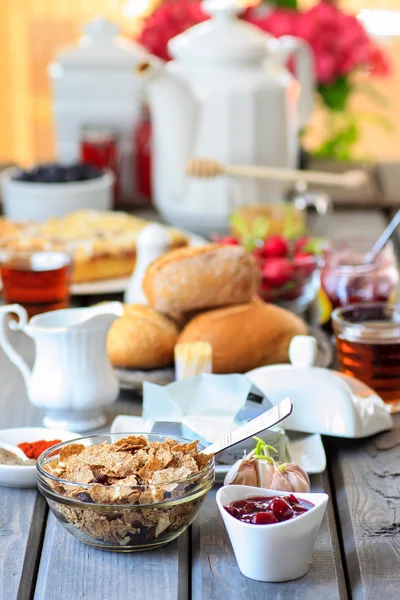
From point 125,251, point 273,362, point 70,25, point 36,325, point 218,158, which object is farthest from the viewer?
point 70,25

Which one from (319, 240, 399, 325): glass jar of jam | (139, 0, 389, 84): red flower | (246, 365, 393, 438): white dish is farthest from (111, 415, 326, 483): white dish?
(139, 0, 389, 84): red flower

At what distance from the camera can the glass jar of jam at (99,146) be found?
7.79 feet

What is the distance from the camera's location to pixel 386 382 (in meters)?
1.23

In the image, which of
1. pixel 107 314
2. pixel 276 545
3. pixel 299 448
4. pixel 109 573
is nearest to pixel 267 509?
pixel 276 545

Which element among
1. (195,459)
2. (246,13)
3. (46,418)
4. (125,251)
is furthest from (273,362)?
(246,13)

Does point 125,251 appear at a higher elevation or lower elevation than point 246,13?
lower

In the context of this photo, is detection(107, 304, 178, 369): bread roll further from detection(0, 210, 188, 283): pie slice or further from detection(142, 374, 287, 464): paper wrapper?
detection(0, 210, 188, 283): pie slice

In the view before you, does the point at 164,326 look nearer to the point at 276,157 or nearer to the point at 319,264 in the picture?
the point at 319,264

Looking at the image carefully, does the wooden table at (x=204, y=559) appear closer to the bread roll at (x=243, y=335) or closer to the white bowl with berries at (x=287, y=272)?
the bread roll at (x=243, y=335)

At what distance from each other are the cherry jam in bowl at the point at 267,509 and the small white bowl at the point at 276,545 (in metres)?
0.01

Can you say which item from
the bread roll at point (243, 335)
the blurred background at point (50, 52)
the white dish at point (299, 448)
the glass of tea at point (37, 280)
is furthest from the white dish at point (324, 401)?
the blurred background at point (50, 52)

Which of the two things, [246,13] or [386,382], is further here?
[246,13]

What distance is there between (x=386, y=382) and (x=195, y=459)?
16.2 inches

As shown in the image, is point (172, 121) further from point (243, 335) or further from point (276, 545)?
point (276, 545)
